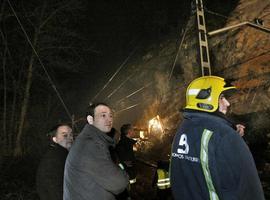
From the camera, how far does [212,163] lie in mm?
2131

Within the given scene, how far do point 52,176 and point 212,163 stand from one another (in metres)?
2.43

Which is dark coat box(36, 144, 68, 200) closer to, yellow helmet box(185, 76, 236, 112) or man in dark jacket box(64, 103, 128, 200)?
man in dark jacket box(64, 103, 128, 200)

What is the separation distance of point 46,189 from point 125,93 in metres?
17.2

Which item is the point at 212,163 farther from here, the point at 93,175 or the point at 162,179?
the point at 162,179

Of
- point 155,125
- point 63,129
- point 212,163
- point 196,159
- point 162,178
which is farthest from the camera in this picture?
point 155,125

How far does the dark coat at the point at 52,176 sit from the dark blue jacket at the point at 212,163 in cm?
190

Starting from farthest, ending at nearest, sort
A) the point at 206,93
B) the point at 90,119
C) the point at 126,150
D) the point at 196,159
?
1. the point at 126,150
2. the point at 90,119
3. the point at 206,93
4. the point at 196,159

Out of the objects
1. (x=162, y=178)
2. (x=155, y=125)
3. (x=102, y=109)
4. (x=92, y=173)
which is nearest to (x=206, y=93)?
(x=92, y=173)

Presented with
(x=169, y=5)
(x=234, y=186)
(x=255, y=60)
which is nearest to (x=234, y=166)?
(x=234, y=186)

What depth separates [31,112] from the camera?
19.2 meters

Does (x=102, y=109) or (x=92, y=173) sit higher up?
(x=102, y=109)

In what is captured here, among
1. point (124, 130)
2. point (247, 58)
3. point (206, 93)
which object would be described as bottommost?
point (124, 130)

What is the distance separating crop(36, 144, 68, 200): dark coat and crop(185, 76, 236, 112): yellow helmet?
7.21 feet

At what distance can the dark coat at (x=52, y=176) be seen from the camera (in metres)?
3.84
